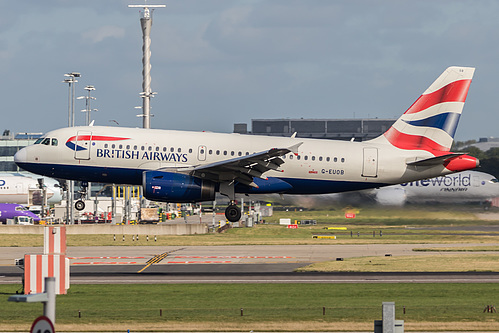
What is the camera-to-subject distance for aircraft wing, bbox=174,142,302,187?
44375 millimetres

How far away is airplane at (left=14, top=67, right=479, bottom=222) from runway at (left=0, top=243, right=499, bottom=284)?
417 centimetres

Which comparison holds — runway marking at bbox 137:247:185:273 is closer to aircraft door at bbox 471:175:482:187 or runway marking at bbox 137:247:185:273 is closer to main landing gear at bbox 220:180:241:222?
main landing gear at bbox 220:180:241:222

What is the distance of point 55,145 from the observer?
46875 mm

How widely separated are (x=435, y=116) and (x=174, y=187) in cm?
1818

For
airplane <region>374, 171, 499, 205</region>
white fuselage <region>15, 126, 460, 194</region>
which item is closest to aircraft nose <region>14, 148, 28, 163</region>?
white fuselage <region>15, 126, 460, 194</region>

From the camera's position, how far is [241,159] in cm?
4459

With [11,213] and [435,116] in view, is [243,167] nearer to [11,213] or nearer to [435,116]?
[435,116]

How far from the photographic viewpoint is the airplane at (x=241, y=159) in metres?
46.0

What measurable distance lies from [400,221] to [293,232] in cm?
1416

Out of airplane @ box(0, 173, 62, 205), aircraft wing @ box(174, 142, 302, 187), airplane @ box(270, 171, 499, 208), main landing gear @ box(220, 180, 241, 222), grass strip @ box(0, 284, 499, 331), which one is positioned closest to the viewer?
grass strip @ box(0, 284, 499, 331)

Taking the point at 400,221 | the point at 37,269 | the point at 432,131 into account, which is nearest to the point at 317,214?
the point at 400,221

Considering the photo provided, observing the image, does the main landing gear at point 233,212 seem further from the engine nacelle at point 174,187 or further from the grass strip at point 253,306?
the grass strip at point 253,306

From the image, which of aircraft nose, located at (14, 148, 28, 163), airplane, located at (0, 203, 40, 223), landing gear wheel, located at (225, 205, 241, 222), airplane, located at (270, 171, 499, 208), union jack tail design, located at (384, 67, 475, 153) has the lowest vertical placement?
airplane, located at (0, 203, 40, 223)

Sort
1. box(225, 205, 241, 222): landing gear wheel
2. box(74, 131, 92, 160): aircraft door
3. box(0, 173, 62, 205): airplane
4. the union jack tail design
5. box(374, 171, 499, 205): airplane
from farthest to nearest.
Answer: box(0, 173, 62, 205): airplane → box(374, 171, 499, 205): airplane → the union jack tail design → box(225, 205, 241, 222): landing gear wheel → box(74, 131, 92, 160): aircraft door
